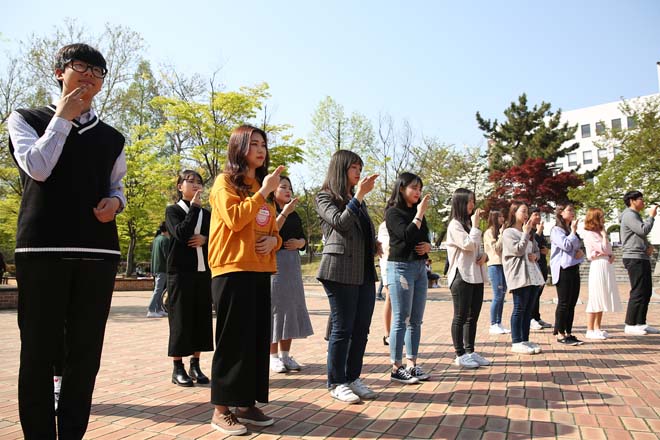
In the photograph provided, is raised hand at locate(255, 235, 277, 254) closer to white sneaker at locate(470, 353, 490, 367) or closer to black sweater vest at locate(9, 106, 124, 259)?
black sweater vest at locate(9, 106, 124, 259)

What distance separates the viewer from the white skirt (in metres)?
7.00

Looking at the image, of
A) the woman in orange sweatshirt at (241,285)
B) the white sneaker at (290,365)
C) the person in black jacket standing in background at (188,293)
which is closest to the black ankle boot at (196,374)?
the person in black jacket standing in background at (188,293)

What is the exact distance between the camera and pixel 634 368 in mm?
5160

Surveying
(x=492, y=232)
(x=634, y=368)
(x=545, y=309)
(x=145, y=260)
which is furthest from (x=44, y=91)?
(x=145, y=260)

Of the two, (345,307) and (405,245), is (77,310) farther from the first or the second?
(405,245)

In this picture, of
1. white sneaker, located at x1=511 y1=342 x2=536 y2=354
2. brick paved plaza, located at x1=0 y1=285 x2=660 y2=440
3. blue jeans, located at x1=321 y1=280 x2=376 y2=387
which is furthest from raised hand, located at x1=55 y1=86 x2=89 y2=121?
white sneaker, located at x1=511 y1=342 x2=536 y2=354

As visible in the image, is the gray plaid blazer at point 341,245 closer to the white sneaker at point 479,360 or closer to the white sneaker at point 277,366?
the white sneaker at point 277,366

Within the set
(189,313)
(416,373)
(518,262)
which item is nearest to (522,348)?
(518,262)

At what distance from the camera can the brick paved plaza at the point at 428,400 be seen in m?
3.18

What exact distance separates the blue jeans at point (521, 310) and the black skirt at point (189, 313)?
3817 millimetres

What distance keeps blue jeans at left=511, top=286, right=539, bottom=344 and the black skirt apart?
382 cm

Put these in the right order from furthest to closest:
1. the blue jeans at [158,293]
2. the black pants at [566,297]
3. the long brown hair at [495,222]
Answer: the blue jeans at [158,293], the long brown hair at [495,222], the black pants at [566,297]

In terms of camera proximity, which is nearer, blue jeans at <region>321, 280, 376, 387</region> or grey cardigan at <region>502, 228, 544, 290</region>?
blue jeans at <region>321, 280, 376, 387</region>

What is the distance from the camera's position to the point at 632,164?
21.2 meters
